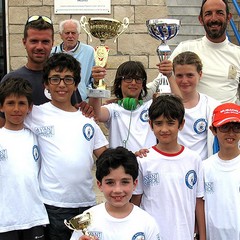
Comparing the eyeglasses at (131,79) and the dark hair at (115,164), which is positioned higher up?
the eyeglasses at (131,79)

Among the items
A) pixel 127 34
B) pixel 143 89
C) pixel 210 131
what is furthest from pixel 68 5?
pixel 210 131

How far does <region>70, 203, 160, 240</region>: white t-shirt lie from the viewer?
7.95ft

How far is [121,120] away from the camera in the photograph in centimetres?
341

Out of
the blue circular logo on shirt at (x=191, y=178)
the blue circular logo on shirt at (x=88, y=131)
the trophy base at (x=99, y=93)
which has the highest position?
the trophy base at (x=99, y=93)

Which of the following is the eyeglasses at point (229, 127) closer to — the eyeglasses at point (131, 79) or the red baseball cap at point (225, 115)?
the red baseball cap at point (225, 115)

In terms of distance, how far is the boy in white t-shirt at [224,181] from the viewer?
2.86 m

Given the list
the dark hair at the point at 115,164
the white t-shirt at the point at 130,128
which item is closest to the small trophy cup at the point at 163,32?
the white t-shirt at the point at 130,128

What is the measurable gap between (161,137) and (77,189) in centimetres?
59

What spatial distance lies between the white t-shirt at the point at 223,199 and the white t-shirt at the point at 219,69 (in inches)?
40.0

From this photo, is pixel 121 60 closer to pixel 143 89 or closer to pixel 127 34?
pixel 127 34

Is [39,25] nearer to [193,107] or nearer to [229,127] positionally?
[193,107]

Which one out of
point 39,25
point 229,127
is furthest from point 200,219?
point 39,25

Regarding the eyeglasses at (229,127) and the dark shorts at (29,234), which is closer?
the dark shorts at (29,234)

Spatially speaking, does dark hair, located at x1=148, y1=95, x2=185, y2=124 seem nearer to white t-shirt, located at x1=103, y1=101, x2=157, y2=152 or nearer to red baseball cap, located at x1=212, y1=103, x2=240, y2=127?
red baseball cap, located at x1=212, y1=103, x2=240, y2=127
